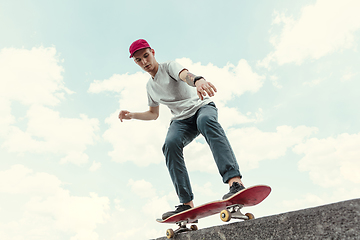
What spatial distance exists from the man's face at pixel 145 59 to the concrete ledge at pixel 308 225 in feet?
8.26

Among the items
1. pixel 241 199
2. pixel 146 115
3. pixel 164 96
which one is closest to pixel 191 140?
pixel 164 96

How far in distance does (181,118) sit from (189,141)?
1.20 ft

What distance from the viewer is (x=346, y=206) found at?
5.31 ft

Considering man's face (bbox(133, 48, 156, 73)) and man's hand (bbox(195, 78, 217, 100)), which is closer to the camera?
man's hand (bbox(195, 78, 217, 100))

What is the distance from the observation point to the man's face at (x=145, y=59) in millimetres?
3777

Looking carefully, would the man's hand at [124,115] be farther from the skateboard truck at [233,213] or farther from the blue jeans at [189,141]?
the skateboard truck at [233,213]

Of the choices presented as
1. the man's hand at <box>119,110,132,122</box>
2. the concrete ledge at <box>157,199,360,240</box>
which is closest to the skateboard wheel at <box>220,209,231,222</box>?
the concrete ledge at <box>157,199,360,240</box>

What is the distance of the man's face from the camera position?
3.78 metres

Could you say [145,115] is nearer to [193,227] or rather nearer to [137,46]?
[137,46]

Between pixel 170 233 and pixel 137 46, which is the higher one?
pixel 137 46

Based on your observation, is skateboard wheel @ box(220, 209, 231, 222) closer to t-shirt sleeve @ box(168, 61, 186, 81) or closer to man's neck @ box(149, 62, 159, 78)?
t-shirt sleeve @ box(168, 61, 186, 81)

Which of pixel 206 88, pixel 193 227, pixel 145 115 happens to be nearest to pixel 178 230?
pixel 193 227

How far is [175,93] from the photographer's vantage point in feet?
12.7

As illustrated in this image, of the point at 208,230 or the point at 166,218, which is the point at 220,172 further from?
the point at 166,218
